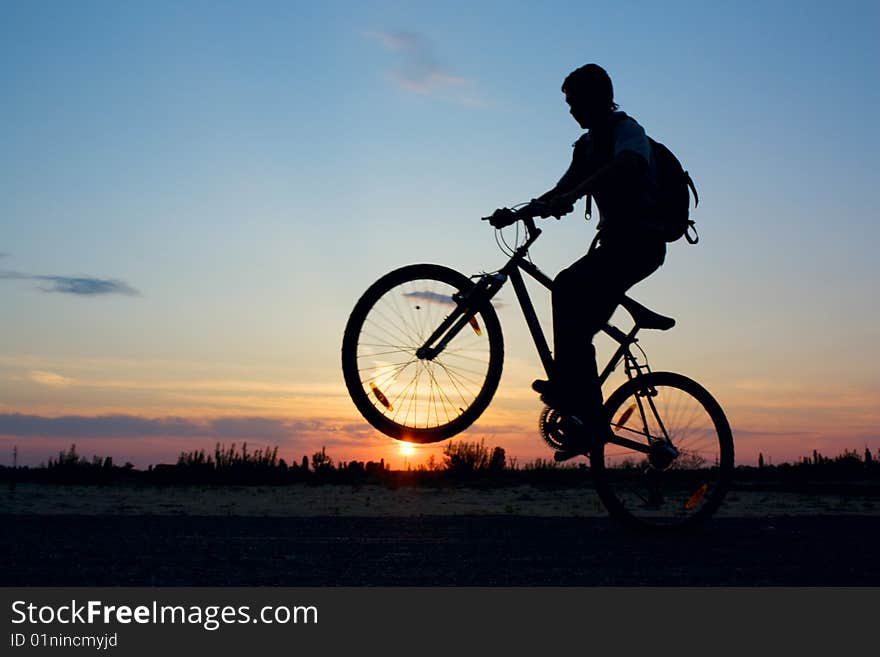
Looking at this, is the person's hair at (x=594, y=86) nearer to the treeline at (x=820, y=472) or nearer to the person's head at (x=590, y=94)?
the person's head at (x=590, y=94)

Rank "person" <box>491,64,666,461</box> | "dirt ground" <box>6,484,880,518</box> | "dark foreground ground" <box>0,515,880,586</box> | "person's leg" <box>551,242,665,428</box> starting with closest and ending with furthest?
"dark foreground ground" <box>0,515,880,586</box>
"person" <box>491,64,666,461</box>
"person's leg" <box>551,242,665,428</box>
"dirt ground" <box>6,484,880,518</box>

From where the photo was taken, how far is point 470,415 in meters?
7.38

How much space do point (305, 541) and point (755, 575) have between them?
3.46 metres

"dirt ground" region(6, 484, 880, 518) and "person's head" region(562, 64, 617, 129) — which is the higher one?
"person's head" region(562, 64, 617, 129)

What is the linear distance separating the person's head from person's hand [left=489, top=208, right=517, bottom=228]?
88 centimetres

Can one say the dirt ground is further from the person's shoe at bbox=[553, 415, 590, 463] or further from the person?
the person

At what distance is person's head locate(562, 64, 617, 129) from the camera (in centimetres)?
727

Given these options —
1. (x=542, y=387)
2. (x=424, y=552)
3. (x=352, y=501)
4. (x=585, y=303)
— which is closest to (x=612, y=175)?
(x=585, y=303)

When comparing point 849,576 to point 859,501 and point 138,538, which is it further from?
point 859,501

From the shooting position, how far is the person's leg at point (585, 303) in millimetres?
7211

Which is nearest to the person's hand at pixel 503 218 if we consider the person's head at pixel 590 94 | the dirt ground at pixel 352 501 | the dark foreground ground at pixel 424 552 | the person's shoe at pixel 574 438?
the person's head at pixel 590 94

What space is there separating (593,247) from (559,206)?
1.32ft

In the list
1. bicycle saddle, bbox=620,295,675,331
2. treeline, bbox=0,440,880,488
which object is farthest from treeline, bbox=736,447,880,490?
bicycle saddle, bbox=620,295,675,331

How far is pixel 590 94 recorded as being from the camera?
286 inches
